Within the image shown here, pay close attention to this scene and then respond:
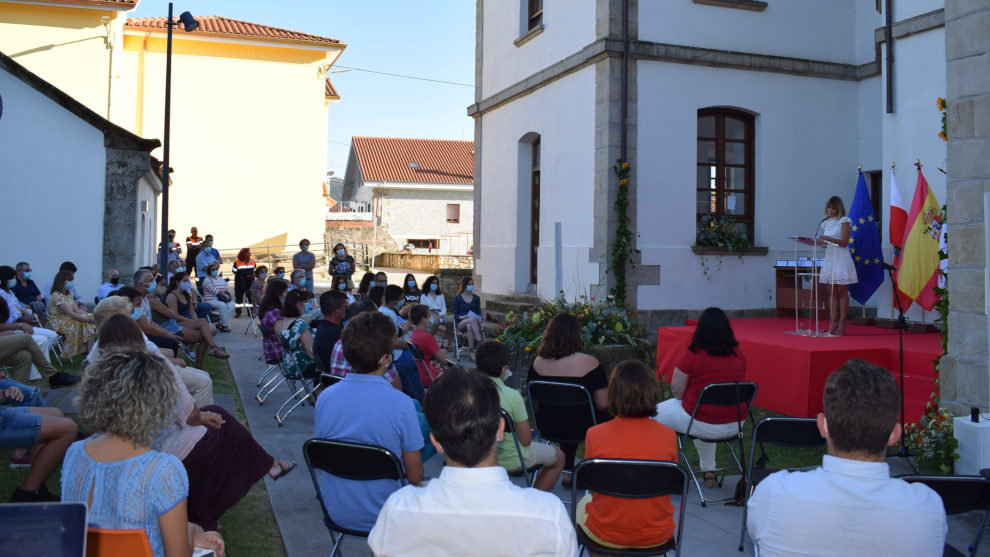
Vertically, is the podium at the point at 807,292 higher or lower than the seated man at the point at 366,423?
higher

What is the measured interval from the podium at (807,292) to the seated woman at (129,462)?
6.72m

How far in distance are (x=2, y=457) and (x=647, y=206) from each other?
26.1 feet

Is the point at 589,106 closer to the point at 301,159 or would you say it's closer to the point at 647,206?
the point at 647,206

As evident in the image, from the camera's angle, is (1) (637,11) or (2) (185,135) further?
(2) (185,135)

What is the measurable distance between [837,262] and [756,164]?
3523 mm

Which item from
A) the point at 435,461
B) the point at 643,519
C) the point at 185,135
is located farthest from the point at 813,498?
the point at 185,135

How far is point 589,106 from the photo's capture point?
11.2 meters

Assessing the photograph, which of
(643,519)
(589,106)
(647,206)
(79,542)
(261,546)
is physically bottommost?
(261,546)

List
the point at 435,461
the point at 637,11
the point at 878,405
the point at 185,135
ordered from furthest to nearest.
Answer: the point at 185,135 < the point at 637,11 < the point at 435,461 < the point at 878,405

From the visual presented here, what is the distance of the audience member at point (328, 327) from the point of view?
6.63 m

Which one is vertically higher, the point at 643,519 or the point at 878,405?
the point at 878,405

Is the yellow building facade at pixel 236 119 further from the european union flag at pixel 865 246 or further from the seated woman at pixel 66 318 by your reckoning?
the european union flag at pixel 865 246

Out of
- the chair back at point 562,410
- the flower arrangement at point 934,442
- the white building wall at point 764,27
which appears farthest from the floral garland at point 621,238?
the chair back at point 562,410

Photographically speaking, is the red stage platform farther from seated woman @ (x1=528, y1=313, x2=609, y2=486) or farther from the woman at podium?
seated woman @ (x1=528, y1=313, x2=609, y2=486)
